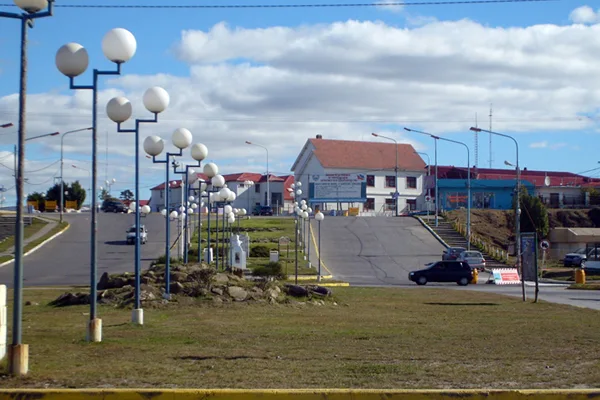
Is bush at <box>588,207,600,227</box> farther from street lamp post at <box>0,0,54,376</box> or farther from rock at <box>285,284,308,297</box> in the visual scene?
street lamp post at <box>0,0,54,376</box>

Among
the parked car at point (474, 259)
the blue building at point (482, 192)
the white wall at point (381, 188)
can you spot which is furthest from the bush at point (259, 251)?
the blue building at point (482, 192)

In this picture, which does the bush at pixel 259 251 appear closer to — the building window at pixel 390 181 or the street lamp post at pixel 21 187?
the building window at pixel 390 181

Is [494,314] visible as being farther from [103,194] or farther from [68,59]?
[103,194]

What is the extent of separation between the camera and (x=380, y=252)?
5919 cm

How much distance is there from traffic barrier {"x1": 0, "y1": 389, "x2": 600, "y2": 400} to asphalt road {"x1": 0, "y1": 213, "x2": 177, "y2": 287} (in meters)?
30.5

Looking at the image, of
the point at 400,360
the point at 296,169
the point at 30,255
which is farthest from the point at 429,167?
the point at 400,360

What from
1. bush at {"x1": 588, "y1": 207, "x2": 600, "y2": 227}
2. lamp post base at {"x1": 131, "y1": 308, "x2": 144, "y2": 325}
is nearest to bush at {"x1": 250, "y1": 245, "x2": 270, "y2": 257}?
lamp post base at {"x1": 131, "y1": 308, "x2": 144, "y2": 325}

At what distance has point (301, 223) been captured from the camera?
189 feet

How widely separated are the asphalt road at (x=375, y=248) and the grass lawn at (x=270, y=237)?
2282mm

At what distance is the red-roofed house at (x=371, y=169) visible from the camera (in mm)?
91188

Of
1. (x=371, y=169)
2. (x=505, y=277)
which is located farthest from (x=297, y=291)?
(x=371, y=169)

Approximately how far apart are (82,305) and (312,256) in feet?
116

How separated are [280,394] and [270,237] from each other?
55938 mm

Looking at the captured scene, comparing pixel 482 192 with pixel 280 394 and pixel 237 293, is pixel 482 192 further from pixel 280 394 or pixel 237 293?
pixel 280 394
